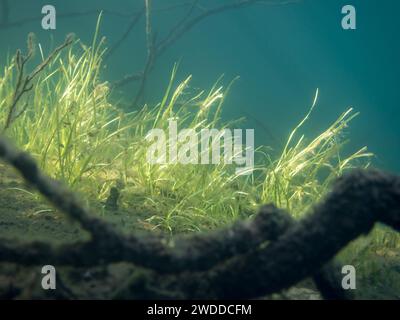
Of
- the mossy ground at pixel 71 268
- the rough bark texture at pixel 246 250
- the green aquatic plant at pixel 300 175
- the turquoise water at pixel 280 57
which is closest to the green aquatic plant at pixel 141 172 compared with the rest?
the green aquatic plant at pixel 300 175

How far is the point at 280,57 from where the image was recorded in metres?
31.3

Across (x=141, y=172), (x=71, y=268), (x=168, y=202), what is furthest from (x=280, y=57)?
(x=71, y=268)

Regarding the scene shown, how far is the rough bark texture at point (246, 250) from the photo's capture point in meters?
2.28

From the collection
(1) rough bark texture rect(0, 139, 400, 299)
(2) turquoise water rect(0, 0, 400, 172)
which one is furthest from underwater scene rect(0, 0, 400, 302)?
(2) turquoise water rect(0, 0, 400, 172)

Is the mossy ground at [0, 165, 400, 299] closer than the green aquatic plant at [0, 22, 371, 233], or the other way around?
the mossy ground at [0, 165, 400, 299]

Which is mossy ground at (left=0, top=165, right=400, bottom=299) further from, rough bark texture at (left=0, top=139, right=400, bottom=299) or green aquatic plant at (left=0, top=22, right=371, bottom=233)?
green aquatic plant at (left=0, top=22, right=371, bottom=233)

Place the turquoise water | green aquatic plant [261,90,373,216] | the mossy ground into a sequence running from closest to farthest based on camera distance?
the mossy ground → green aquatic plant [261,90,373,216] → the turquoise water

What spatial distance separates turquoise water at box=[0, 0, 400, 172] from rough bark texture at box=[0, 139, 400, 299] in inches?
473

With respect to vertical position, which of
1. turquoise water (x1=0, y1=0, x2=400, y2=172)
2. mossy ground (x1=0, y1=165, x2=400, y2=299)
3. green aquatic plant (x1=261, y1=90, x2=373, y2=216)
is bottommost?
mossy ground (x1=0, y1=165, x2=400, y2=299)

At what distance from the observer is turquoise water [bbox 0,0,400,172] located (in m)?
20.5

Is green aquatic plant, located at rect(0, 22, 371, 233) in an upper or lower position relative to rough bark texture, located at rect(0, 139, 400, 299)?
upper

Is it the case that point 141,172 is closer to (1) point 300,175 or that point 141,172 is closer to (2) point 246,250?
(1) point 300,175

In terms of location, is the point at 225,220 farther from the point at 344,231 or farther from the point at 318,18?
the point at 318,18

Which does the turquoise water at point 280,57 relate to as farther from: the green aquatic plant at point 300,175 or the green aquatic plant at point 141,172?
the green aquatic plant at point 141,172
